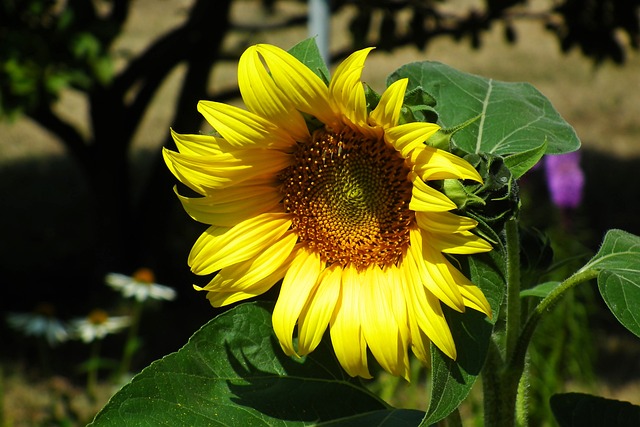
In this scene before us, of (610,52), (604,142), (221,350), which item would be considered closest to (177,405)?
(221,350)

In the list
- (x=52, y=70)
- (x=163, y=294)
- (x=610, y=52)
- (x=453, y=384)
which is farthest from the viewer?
(x=610, y=52)

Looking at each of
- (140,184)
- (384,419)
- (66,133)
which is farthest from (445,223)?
(140,184)

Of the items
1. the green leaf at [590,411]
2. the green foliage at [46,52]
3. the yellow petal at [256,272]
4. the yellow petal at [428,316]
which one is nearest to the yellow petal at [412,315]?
the yellow petal at [428,316]

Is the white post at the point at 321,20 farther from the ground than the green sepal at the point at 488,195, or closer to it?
closer to it

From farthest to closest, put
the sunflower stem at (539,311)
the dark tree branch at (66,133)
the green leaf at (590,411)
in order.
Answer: the dark tree branch at (66,133) < the green leaf at (590,411) < the sunflower stem at (539,311)

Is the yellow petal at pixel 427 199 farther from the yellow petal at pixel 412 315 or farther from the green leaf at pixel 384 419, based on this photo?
the green leaf at pixel 384 419

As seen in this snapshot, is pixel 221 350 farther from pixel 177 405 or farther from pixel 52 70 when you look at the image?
pixel 52 70

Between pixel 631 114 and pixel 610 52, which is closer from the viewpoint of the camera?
pixel 610 52
